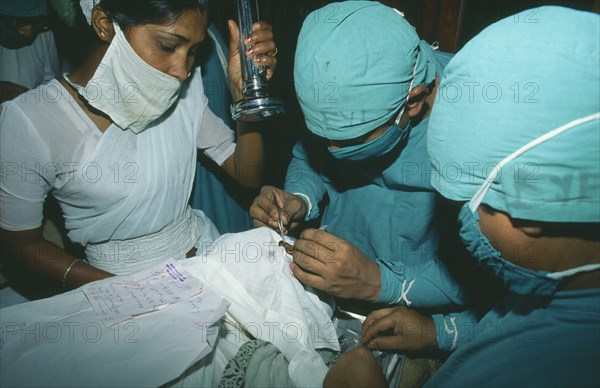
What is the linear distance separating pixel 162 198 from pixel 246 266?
82 centimetres

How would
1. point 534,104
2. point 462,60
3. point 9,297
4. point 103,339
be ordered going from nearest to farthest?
1. point 534,104
2. point 462,60
3. point 103,339
4. point 9,297

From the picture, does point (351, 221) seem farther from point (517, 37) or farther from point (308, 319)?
point (517, 37)

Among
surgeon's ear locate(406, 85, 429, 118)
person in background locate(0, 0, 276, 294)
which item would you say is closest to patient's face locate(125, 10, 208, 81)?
person in background locate(0, 0, 276, 294)

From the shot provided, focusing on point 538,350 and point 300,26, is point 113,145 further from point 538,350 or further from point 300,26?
point 300,26

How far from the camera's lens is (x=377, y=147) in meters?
1.65

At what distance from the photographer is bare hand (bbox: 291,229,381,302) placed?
157 cm

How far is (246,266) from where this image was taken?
5.21 feet

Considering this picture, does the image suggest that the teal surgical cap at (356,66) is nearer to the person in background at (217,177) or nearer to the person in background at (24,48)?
the person in background at (217,177)

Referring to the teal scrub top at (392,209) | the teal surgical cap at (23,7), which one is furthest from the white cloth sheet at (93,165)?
the teal surgical cap at (23,7)

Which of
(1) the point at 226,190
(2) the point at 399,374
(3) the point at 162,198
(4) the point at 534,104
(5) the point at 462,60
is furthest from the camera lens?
(1) the point at 226,190

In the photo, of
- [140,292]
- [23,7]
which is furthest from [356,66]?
[23,7]

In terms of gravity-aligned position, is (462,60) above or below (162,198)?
above

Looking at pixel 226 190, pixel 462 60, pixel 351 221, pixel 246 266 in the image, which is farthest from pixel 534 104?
pixel 226 190

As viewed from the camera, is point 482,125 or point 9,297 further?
point 9,297
